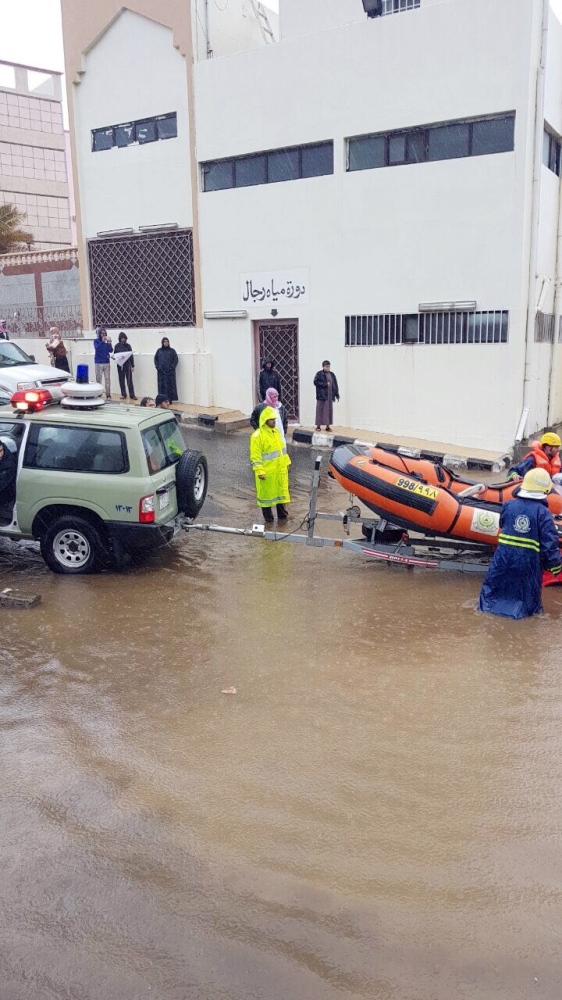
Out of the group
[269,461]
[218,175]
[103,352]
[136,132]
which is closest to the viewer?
[269,461]

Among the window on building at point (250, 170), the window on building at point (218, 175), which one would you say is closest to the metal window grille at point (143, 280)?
the window on building at point (218, 175)

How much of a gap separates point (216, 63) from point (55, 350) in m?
6.95

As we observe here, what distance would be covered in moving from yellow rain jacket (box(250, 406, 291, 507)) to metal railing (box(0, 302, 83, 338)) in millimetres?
11939

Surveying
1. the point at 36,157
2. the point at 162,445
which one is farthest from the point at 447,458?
the point at 36,157

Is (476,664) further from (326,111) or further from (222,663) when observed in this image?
(326,111)

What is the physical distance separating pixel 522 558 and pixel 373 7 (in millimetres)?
12540

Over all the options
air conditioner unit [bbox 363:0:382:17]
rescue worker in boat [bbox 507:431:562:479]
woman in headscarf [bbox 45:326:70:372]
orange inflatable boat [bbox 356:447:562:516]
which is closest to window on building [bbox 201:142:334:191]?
air conditioner unit [bbox 363:0:382:17]

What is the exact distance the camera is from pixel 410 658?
5.99 meters

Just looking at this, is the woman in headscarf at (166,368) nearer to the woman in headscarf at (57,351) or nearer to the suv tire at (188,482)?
the woman in headscarf at (57,351)

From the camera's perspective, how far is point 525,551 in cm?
665

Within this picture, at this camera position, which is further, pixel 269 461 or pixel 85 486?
pixel 269 461

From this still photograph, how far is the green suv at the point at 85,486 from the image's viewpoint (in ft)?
25.0

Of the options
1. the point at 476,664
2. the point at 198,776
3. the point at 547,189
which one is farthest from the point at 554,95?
the point at 198,776

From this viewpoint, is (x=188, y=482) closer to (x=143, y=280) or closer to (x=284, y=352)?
(x=284, y=352)
